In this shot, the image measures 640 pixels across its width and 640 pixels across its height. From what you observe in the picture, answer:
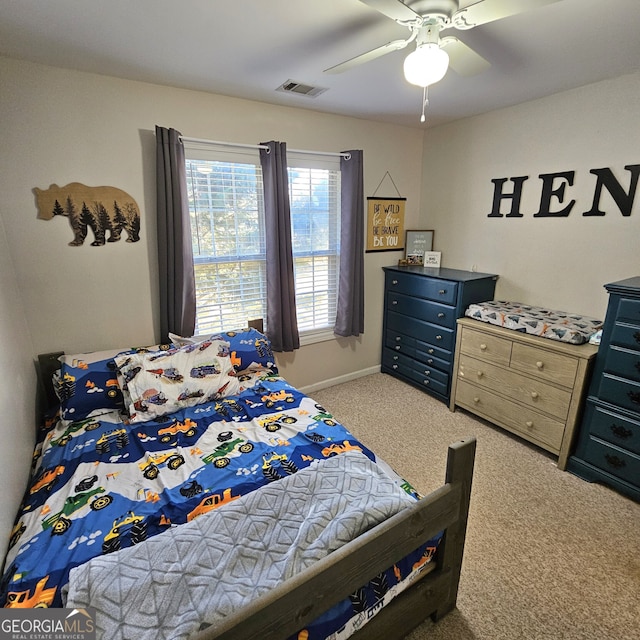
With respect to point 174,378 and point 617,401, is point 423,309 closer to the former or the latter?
point 617,401

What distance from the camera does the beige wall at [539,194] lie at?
2248 mm

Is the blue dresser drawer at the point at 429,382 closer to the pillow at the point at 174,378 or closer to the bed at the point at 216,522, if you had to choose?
the bed at the point at 216,522

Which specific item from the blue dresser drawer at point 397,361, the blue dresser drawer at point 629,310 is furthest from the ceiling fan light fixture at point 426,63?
the blue dresser drawer at point 397,361

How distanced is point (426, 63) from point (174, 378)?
1.90m

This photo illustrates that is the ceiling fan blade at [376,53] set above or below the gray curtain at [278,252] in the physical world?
above

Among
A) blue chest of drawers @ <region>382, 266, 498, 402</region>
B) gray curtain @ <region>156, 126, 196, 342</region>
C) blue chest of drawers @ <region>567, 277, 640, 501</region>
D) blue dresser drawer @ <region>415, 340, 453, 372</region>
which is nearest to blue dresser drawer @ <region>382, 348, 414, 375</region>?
blue chest of drawers @ <region>382, 266, 498, 402</region>

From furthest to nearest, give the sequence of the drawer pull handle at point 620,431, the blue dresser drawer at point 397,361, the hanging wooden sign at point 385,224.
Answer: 1. the blue dresser drawer at point 397,361
2. the hanging wooden sign at point 385,224
3. the drawer pull handle at point 620,431

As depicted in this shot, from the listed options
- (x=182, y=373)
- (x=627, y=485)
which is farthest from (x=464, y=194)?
(x=182, y=373)

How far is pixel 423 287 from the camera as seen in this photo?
3113mm

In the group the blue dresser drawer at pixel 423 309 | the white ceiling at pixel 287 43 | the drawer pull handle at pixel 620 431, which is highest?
the white ceiling at pixel 287 43

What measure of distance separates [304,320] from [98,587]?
96.0 inches

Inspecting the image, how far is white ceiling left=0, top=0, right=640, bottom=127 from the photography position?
1.41m

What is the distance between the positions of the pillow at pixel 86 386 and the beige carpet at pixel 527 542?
1.68 metres
